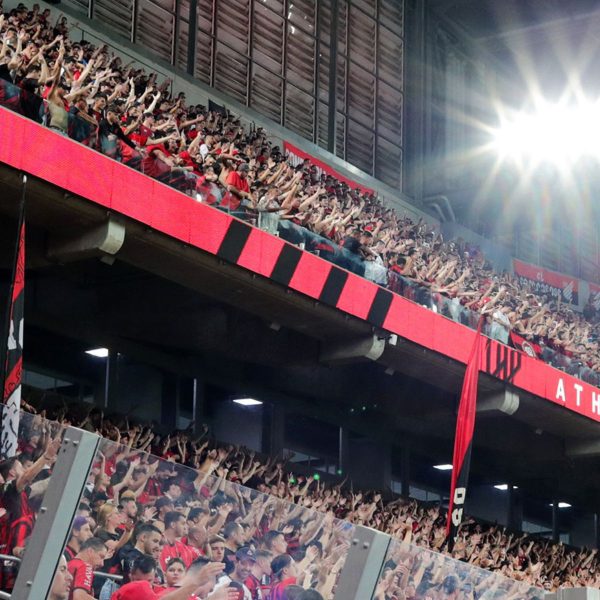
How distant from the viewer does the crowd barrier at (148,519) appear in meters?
4.04

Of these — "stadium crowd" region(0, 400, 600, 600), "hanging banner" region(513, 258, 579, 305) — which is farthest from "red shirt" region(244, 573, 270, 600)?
"hanging banner" region(513, 258, 579, 305)

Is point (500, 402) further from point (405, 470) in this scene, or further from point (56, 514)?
point (56, 514)

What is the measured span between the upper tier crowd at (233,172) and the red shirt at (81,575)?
363 inches

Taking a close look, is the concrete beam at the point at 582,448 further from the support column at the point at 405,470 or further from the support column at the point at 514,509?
the support column at the point at 514,509

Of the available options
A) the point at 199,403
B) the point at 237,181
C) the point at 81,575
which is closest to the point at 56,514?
the point at 81,575

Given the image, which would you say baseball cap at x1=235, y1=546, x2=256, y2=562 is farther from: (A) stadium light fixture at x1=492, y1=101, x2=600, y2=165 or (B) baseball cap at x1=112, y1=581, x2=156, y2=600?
(A) stadium light fixture at x1=492, y1=101, x2=600, y2=165

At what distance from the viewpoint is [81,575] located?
4137 mm

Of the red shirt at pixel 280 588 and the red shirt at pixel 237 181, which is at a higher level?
the red shirt at pixel 237 181

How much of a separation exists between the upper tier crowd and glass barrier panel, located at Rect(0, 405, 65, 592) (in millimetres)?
9069

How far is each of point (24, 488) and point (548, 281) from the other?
109 ft

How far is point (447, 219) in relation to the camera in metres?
30.6

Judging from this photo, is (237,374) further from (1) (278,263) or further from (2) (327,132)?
(2) (327,132)

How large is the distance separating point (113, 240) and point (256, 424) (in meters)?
7.89

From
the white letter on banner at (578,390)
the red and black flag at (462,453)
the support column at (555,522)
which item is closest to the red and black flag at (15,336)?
the red and black flag at (462,453)
